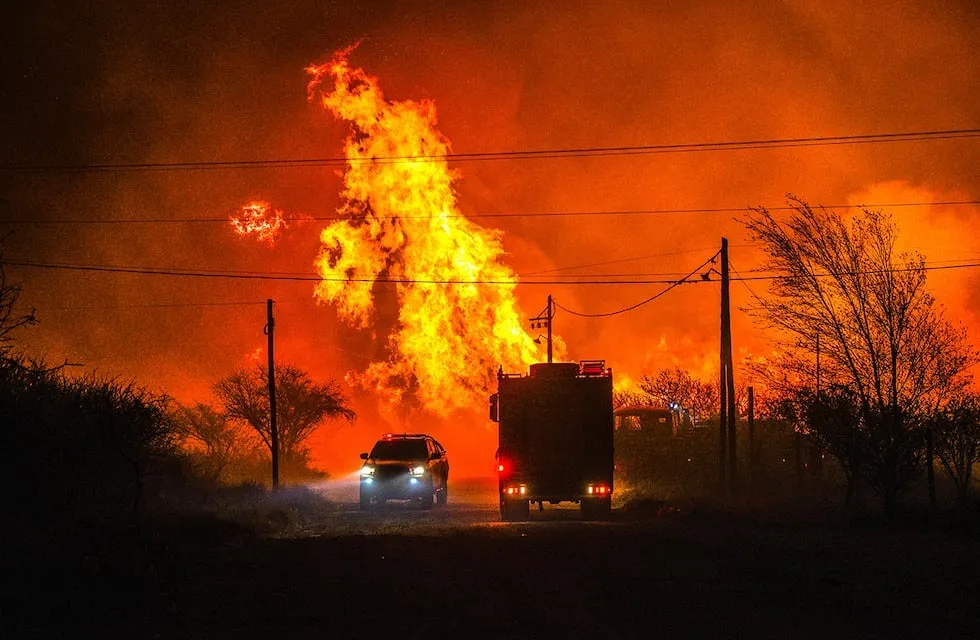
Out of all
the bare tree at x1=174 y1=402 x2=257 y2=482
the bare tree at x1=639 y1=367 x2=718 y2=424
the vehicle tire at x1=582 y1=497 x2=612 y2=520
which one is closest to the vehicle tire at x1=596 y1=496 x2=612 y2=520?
the vehicle tire at x1=582 y1=497 x2=612 y2=520

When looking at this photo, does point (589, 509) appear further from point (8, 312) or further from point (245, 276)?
point (245, 276)

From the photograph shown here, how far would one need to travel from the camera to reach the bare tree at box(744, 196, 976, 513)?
28094 mm

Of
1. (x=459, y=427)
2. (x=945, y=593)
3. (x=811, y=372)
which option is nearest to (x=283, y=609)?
(x=945, y=593)

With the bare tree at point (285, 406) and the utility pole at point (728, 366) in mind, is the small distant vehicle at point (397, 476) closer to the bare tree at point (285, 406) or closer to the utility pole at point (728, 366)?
the utility pole at point (728, 366)

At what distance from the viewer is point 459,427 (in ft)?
266

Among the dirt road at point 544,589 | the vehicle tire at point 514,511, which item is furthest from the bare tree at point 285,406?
the dirt road at point 544,589

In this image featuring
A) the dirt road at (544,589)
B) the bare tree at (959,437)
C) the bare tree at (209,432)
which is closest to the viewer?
the dirt road at (544,589)

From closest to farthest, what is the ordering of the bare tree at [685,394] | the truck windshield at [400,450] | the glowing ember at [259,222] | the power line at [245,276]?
the truck windshield at [400,450] → the bare tree at [685,394] → the power line at [245,276] → the glowing ember at [259,222]

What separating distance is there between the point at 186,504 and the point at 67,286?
6539 cm

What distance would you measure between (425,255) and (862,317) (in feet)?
163

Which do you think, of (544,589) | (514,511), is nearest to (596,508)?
(514,511)

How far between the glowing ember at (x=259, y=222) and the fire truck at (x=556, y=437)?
58779 millimetres

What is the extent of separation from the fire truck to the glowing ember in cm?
5878

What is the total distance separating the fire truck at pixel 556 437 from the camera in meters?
28.7
